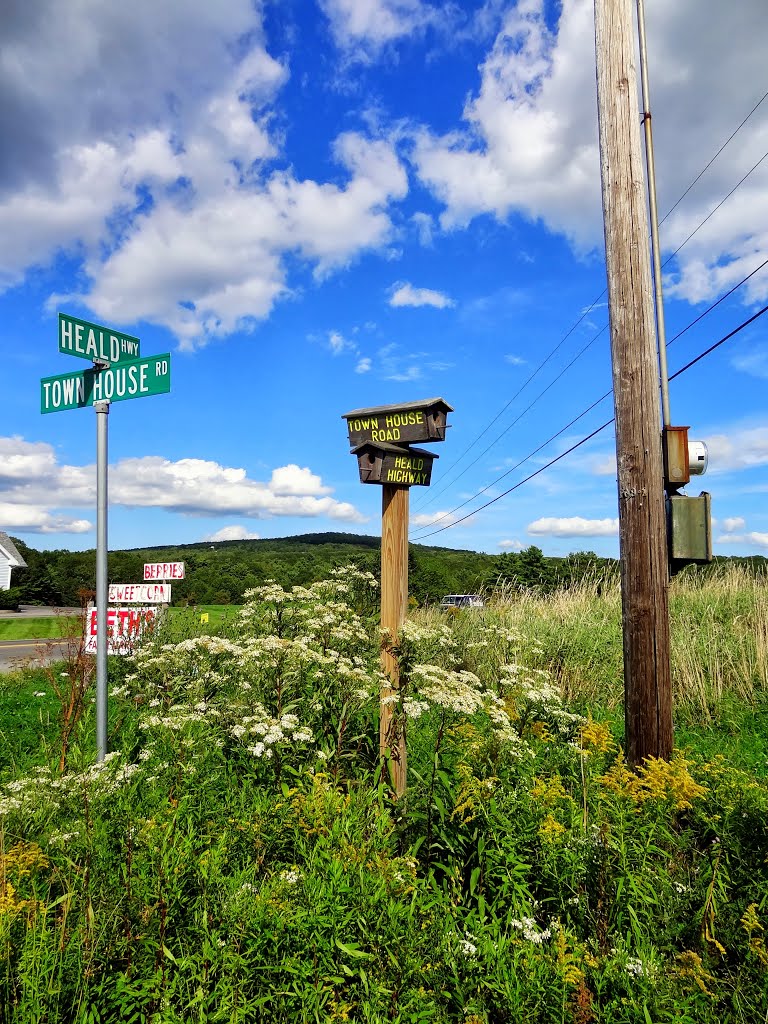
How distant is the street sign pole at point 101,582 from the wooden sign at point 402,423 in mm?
1933

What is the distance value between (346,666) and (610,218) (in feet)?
12.6

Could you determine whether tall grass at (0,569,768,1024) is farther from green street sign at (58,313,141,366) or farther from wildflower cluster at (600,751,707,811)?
green street sign at (58,313,141,366)

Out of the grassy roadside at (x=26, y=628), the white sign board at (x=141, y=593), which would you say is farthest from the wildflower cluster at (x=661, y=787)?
the grassy roadside at (x=26, y=628)

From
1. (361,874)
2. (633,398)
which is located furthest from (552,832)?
(633,398)

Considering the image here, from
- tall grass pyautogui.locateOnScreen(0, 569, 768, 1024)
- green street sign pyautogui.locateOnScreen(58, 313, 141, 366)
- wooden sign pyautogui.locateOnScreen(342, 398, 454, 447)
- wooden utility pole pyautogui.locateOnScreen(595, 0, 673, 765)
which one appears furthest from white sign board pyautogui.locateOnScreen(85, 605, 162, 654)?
wooden utility pole pyautogui.locateOnScreen(595, 0, 673, 765)

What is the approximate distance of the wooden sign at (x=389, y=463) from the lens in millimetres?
5348

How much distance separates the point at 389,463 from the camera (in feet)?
17.6

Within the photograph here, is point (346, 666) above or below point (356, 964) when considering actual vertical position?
A: above

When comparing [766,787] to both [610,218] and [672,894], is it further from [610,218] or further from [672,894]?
[610,218]

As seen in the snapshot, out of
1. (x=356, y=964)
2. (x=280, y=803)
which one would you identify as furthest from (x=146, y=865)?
(x=356, y=964)

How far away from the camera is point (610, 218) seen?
16.9ft

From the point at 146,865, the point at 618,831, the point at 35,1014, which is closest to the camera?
the point at 35,1014

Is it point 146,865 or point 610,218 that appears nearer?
point 146,865

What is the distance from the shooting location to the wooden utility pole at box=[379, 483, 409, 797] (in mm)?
4215
